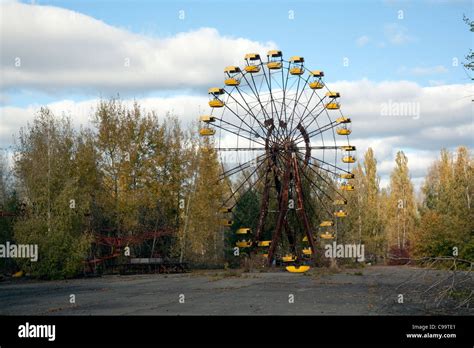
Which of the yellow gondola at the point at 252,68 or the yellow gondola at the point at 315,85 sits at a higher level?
the yellow gondola at the point at 252,68

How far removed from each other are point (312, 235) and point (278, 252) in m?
8.62

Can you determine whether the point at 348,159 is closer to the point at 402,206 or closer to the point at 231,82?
the point at 231,82

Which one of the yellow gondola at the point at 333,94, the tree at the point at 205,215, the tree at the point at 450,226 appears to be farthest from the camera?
the tree at the point at 205,215

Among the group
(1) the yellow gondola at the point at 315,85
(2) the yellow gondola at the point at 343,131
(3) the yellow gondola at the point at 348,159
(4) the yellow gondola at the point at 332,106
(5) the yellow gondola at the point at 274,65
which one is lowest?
(3) the yellow gondola at the point at 348,159

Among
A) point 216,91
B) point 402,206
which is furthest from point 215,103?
point 402,206

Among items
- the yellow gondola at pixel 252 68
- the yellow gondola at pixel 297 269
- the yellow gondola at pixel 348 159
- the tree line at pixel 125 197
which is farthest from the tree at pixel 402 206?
the yellow gondola at pixel 252 68

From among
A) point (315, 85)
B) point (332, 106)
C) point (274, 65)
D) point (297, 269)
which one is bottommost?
point (297, 269)

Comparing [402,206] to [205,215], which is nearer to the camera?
[205,215]

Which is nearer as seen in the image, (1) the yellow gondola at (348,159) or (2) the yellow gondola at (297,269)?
(2) the yellow gondola at (297,269)

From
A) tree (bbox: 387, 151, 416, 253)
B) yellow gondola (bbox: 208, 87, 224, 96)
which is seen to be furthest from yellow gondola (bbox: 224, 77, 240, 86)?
tree (bbox: 387, 151, 416, 253)

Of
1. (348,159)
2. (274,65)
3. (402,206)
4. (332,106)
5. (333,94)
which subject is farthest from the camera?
(402,206)

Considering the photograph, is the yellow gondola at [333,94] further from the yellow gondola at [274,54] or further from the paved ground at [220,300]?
the paved ground at [220,300]
